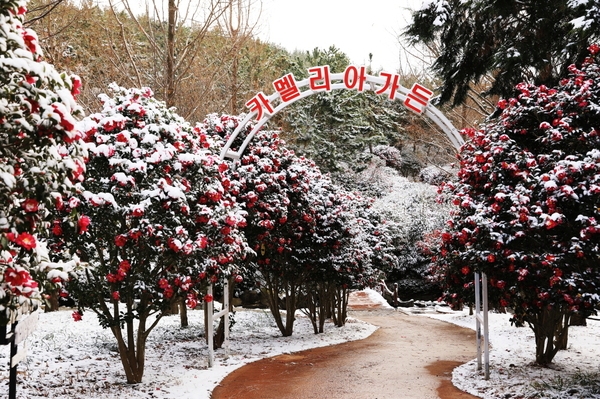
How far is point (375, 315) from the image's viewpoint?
A: 19734 millimetres

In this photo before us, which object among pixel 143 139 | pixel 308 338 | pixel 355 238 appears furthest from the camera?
pixel 355 238

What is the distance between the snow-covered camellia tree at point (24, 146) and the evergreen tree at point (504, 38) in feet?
22.5

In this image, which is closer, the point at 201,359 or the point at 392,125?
the point at 201,359

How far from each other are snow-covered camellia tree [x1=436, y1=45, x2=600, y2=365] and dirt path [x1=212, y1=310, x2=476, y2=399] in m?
1.68

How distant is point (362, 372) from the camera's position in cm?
837

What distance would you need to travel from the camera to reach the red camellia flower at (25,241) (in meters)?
2.92

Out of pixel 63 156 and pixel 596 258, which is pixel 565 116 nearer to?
pixel 596 258

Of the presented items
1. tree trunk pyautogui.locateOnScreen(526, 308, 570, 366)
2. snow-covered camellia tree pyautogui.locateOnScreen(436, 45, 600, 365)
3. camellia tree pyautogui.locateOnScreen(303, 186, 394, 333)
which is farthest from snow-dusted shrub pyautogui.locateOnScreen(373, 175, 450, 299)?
snow-covered camellia tree pyautogui.locateOnScreen(436, 45, 600, 365)

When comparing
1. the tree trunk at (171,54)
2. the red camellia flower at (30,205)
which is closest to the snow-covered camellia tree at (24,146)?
the red camellia flower at (30,205)

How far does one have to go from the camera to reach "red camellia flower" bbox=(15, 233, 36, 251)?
2916mm

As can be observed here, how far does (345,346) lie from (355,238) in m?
2.72

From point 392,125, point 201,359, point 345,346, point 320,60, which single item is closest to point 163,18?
point 201,359

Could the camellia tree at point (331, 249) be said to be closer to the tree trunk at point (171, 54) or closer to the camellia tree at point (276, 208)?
the camellia tree at point (276, 208)

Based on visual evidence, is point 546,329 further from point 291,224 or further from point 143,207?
point 143,207
